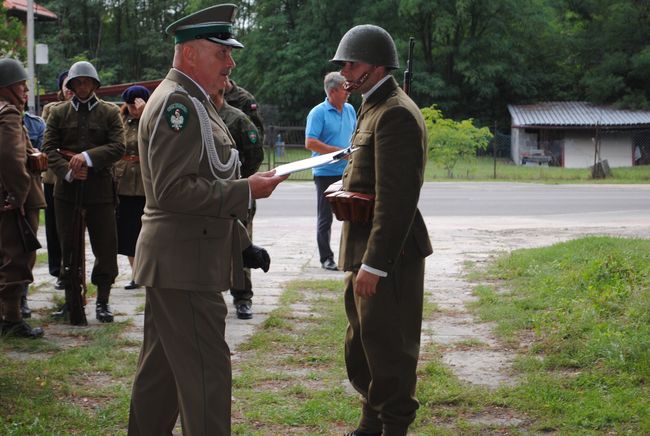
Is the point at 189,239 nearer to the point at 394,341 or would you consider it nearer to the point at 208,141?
the point at 208,141

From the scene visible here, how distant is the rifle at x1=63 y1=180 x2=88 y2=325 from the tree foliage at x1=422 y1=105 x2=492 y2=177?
24.7m

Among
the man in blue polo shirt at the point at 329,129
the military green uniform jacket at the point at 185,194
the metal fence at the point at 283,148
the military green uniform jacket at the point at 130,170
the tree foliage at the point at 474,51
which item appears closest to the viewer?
the military green uniform jacket at the point at 185,194

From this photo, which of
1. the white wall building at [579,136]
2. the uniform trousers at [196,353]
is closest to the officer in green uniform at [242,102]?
the uniform trousers at [196,353]

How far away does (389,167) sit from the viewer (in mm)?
4199

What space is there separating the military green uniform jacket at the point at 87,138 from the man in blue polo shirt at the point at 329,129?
8.37 ft

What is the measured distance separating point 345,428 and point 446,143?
93.3ft

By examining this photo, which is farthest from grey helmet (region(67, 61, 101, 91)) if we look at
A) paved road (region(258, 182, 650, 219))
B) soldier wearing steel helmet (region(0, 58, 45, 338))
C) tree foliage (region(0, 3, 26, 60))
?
tree foliage (region(0, 3, 26, 60))

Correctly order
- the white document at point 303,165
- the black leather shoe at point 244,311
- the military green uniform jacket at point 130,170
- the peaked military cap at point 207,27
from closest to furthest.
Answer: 1. the peaked military cap at point 207,27
2. the white document at point 303,165
3. the black leather shoe at point 244,311
4. the military green uniform jacket at point 130,170

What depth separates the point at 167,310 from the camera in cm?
385

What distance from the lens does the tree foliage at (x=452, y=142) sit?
1270 inches

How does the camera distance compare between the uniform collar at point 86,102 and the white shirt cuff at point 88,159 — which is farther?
the uniform collar at point 86,102

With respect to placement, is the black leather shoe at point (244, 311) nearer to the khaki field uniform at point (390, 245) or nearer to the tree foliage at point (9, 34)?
the khaki field uniform at point (390, 245)

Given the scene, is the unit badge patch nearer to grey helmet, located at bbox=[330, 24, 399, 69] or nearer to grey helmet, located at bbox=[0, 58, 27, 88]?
grey helmet, located at bbox=[330, 24, 399, 69]

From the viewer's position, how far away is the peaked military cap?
12.6ft
